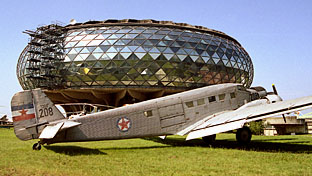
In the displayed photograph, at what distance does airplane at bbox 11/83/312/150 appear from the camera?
12.4m

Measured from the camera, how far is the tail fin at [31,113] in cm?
1257

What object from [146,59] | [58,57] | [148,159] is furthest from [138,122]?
[58,57]

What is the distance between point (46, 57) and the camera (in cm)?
4000

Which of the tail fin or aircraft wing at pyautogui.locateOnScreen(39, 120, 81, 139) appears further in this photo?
the tail fin

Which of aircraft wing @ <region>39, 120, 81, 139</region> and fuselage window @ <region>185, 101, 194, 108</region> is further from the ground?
fuselage window @ <region>185, 101, 194, 108</region>

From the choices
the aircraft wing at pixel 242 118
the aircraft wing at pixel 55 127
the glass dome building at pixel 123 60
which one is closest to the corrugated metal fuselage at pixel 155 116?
the aircraft wing at pixel 55 127

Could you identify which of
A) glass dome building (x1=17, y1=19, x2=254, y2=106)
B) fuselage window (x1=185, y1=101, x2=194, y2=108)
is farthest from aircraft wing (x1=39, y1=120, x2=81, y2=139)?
glass dome building (x1=17, y1=19, x2=254, y2=106)

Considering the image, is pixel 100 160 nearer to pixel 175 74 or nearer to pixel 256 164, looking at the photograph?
pixel 256 164

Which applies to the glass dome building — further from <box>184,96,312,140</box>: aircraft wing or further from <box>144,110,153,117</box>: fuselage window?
<box>184,96,312,140</box>: aircraft wing

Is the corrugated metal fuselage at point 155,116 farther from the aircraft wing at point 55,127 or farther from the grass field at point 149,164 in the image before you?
the grass field at point 149,164

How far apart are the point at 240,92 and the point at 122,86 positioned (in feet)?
74.6

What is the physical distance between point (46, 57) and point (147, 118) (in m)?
31.0

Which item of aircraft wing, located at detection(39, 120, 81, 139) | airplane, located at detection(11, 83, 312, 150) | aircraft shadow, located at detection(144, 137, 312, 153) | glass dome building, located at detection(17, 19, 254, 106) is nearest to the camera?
aircraft wing, located at detection(39, 120, 81, 139)

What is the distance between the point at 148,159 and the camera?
10.5m
